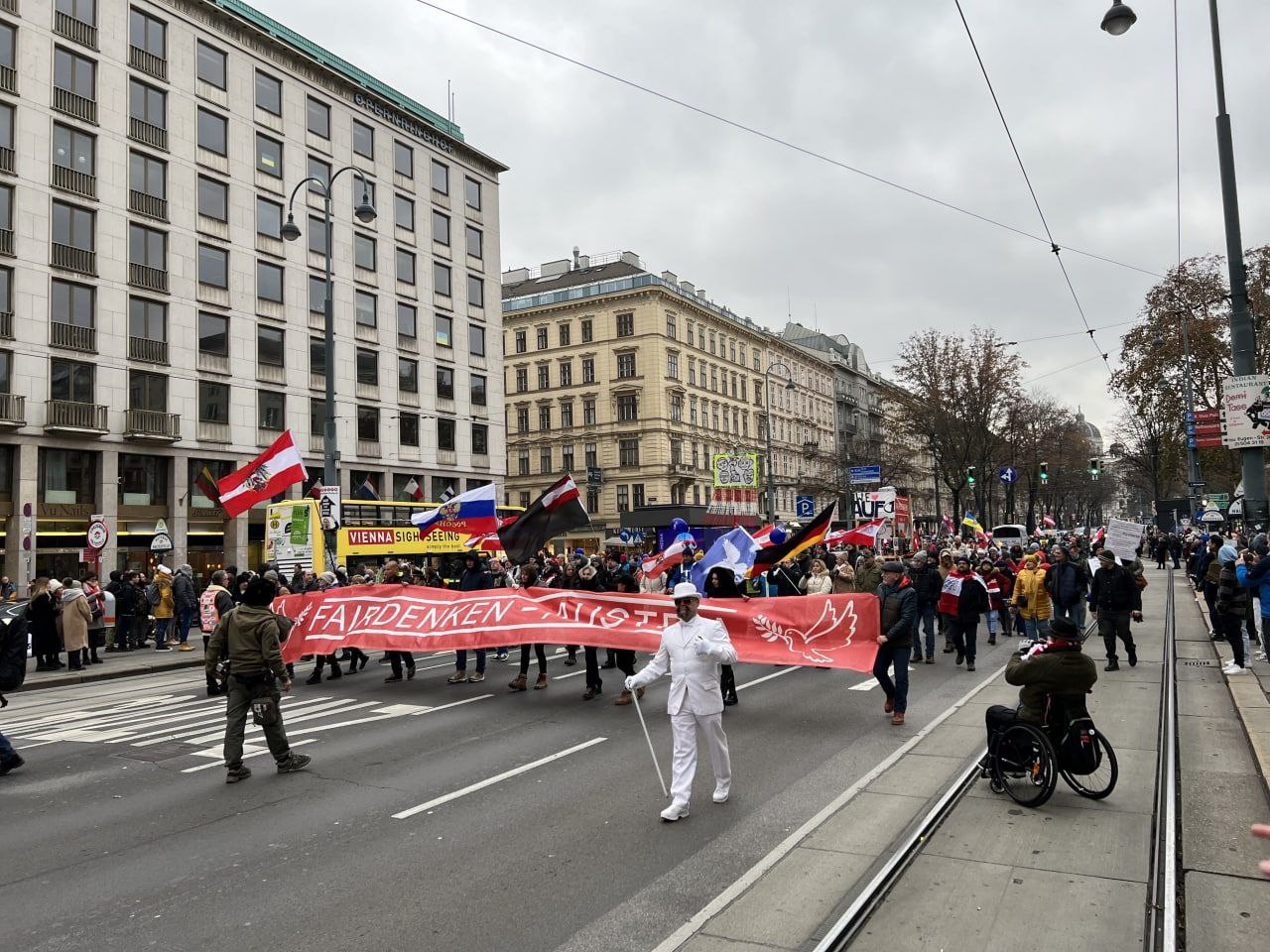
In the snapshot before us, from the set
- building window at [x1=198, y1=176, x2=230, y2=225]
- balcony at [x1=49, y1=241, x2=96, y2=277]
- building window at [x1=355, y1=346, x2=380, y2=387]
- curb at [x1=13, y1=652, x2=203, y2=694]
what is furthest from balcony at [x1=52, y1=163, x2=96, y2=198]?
curb at [x1=13, y1=652, x2=203, y2=694]

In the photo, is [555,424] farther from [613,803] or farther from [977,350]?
[613,803]

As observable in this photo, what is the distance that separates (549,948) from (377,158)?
48465 mm

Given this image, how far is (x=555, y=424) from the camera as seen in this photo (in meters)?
72.7

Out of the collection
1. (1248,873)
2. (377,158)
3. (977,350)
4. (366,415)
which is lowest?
(1248,873)

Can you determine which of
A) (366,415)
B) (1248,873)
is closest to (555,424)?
(366,415)

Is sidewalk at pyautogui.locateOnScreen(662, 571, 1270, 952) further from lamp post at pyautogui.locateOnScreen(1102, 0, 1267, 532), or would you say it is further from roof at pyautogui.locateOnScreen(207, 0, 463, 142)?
roof at pyautogui.locateOnScreen(207, 0, 463, 142)

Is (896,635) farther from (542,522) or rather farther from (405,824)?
(542,522)

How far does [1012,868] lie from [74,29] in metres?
41.6

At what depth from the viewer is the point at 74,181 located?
3441 centimetres

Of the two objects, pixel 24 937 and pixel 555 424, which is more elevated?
pixel 555 424

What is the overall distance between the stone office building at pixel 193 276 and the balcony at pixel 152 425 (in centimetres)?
11

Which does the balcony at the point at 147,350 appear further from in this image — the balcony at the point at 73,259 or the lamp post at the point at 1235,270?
the lamp post at the point at 1235,270

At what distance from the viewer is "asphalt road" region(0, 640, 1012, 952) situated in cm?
501

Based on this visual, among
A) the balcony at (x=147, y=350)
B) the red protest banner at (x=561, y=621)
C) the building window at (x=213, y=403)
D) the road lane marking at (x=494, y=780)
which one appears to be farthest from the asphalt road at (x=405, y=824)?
the building window at (x=213, y=403)
